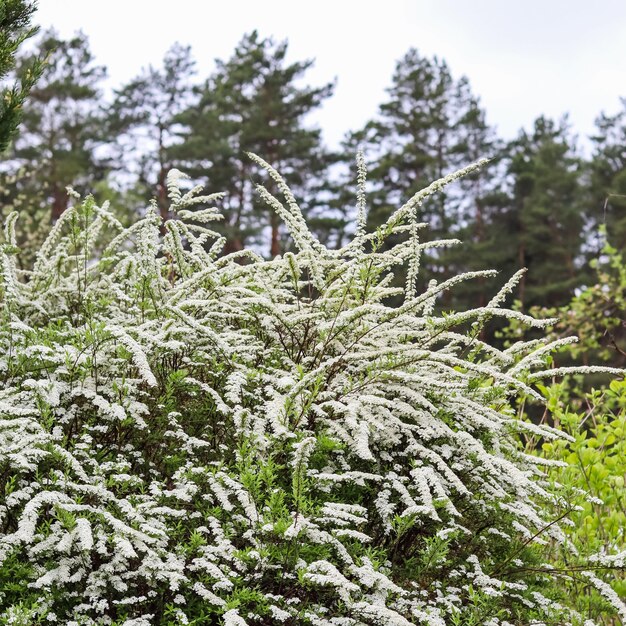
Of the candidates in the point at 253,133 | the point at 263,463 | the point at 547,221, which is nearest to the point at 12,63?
the point at 263,463

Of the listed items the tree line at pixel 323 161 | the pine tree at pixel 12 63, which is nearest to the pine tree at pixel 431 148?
the tree line at pixel 323 161

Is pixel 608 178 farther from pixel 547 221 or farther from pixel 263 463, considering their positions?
pixel 263 463

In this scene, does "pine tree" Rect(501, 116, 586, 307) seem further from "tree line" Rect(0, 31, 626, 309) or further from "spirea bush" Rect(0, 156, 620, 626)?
"spirea bush" Rect(0, 156, 620, 626)

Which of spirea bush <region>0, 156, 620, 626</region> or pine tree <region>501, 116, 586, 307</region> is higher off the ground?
pine tree <region>501, 116, 586, 307</region>

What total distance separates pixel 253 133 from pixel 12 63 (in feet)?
78.6

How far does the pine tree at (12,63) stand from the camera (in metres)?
3.86

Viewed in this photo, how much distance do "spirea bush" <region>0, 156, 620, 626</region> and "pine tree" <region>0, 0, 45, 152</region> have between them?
3.07 ft

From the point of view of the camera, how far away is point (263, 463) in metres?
2.35

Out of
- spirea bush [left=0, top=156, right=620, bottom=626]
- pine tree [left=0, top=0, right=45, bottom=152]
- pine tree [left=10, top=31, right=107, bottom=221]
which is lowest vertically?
spirea bush [left=0, top=156, right=620, bottom=626]

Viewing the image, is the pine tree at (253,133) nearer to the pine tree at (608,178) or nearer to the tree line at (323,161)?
the tree line at (323,161)

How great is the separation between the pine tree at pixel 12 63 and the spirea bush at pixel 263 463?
0.93m

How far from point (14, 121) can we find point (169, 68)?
91.9 feet

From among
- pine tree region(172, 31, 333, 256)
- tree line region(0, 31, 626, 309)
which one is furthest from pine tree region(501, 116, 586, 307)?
pine tree region(172, 31, 333, 256)

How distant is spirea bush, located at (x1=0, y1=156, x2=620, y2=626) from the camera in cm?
219
